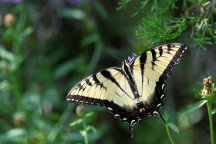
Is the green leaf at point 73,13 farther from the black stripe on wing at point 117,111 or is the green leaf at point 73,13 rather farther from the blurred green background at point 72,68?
the black stripe on wing at point 117,111

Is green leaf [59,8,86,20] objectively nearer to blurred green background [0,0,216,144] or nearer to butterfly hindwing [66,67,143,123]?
blurred green background [0,0,216,144]

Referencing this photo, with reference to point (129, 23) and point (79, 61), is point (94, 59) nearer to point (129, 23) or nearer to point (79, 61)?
point (79, 61)

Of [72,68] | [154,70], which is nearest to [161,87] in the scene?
[154,70]

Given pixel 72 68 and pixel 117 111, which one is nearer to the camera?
pixel 117 111

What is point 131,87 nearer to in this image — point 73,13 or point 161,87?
point 161,87

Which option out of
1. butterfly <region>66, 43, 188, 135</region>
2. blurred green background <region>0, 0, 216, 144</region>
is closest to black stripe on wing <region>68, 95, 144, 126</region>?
butterfly <region>66, 43, 188, 135</region>

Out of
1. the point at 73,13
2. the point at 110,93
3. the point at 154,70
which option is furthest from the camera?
the point at 73,13

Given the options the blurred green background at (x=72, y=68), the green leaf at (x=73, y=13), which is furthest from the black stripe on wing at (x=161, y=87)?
the green leaf at (x=73, y=13)

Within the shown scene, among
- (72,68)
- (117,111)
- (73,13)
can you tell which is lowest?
(72,68)

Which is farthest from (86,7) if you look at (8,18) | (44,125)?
(44,125)
